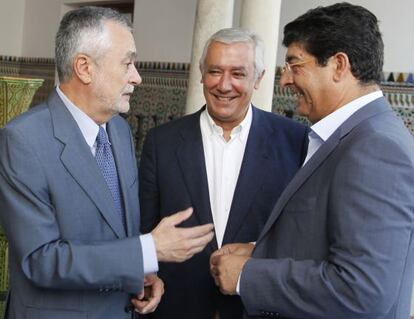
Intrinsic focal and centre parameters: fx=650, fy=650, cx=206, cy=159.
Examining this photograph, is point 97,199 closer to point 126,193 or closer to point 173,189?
point 126,193

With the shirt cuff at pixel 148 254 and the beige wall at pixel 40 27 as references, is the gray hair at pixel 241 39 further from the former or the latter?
the beige wall at pixel 40 27

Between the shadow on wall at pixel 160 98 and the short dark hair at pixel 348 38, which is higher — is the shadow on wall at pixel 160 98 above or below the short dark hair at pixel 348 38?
below

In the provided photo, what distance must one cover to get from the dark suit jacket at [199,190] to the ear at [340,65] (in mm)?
857

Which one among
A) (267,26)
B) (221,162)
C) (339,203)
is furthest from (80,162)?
(267,26)

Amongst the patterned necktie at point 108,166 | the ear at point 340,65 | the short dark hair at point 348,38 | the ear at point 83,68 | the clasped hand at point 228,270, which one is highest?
the short dark hair at point 348,38

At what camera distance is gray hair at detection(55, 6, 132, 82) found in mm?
1913

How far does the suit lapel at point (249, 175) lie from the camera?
2.51 metres

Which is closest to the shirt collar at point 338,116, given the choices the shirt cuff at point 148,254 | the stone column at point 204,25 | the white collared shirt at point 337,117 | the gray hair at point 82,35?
the white collared shirt at point 337,117

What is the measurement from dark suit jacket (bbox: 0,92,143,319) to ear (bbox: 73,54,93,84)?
0.34 ft

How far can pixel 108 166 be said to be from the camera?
2074mm

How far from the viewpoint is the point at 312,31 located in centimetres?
180

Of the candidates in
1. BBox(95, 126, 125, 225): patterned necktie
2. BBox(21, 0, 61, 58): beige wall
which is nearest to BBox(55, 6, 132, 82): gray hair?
BBox(95, 126, 125, 225): patterned necktie

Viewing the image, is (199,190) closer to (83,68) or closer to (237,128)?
(237,128)

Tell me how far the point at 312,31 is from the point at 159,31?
552 centimetres
